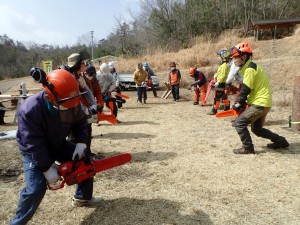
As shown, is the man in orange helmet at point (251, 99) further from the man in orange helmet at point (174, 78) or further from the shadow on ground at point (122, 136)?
the man in orange helmet at point (174, 78)

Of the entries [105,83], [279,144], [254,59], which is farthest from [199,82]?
[254,59]

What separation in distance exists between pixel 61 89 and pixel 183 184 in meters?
2.31

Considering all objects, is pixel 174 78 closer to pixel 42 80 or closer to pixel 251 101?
pixel 251 101

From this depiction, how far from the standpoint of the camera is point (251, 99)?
514cm

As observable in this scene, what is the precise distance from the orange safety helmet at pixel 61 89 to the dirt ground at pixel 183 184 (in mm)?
1453

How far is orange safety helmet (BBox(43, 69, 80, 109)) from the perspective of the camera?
8.53ft

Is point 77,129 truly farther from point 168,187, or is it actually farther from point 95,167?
point 168,187

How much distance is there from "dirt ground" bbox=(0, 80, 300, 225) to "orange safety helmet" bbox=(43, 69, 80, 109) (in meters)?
1.45

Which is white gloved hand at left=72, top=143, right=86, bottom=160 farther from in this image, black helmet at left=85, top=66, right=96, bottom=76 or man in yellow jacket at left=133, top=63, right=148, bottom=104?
man in yellow jacket at left=133, top=63, right=148, bottom=104

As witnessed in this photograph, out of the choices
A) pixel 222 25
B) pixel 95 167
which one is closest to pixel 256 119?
pixel 95 167

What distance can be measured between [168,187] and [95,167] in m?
1.28

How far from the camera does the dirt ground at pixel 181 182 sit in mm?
3357

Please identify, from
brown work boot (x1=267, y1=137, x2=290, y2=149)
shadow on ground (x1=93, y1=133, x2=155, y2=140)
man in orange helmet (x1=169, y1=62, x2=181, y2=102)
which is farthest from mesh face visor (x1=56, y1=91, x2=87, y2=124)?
man in orange helmet (x1=169, y1=62, x2=181, y2=102)

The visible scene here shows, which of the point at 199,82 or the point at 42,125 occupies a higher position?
the point at 199,82
